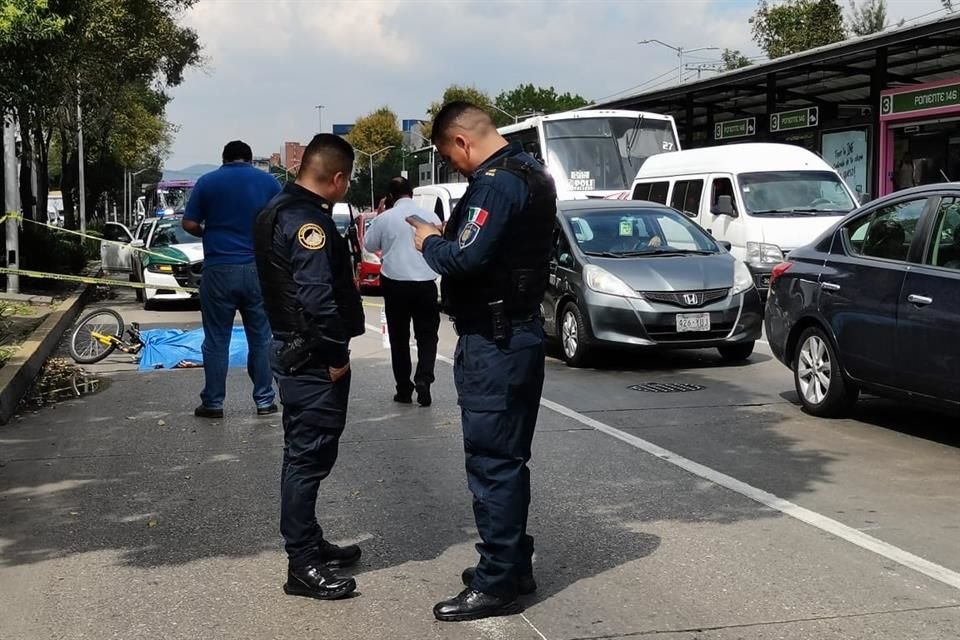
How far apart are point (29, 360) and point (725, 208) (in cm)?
946

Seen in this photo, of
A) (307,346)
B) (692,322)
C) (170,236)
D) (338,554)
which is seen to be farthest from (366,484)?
(170,236)

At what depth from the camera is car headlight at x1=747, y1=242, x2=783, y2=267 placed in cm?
1519

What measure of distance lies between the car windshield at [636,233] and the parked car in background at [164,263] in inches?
288

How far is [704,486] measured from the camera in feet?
20.3

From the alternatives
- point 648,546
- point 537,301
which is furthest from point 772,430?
point 537,301

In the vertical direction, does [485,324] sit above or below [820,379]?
above

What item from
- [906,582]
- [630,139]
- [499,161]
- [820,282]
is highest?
[630,139]

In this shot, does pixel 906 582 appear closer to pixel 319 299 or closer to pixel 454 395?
pixel 319 299

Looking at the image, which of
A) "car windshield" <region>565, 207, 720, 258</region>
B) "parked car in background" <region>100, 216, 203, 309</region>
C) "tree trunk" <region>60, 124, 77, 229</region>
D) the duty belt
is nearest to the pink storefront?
"car windshield" <region>565, 207, 720, 258</region>

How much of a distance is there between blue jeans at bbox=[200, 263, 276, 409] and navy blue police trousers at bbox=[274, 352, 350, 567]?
369 cm

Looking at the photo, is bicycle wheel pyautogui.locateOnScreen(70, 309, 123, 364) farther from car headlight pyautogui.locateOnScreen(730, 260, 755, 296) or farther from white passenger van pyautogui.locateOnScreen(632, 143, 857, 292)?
white passenger van pyautogui.locateOnScreen(632, 143, 857, 292)

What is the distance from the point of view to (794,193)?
52.9 ft

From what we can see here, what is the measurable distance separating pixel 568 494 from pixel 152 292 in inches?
533

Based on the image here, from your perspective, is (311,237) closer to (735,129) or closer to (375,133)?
(735,129)
